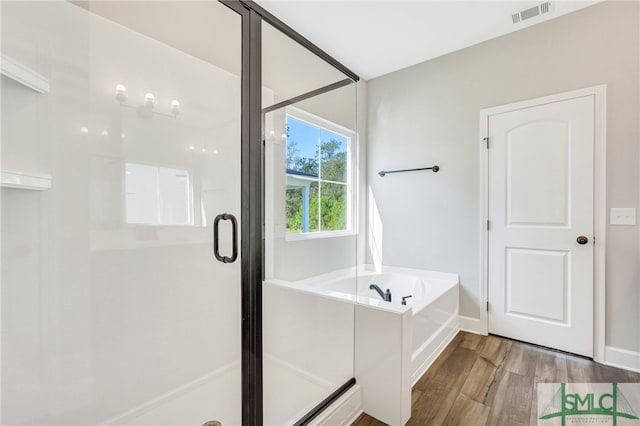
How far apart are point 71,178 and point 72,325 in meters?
0.63

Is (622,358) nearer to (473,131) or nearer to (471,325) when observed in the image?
(471,325)

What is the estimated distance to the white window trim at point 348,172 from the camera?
191 cm

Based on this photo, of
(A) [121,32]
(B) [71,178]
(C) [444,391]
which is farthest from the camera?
(C) [444,391]

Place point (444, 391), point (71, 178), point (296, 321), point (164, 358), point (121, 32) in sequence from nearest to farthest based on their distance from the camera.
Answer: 1. point (71, 178)
2. point (121, 32)
3. point (164, 358)
4. point (296, 321)
5. point (444, 391)

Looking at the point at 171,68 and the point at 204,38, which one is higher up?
the point at 204,38

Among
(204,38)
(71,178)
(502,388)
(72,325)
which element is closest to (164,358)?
(72,325)

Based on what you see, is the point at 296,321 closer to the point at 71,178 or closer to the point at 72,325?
the point at 72,325

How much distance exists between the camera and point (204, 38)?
1.56 meters

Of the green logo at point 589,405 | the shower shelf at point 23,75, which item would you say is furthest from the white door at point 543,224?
the shower shelf at point 23,75

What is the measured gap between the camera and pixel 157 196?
1.49m

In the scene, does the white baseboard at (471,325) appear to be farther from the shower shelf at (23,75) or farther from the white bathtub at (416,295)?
the shower shelf at (23,75)

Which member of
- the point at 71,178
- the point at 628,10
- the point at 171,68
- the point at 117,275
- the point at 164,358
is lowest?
the point at 164,358

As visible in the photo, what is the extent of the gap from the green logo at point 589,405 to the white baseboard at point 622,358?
29 cm

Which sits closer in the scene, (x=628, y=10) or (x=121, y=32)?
(x=121, y=32)
